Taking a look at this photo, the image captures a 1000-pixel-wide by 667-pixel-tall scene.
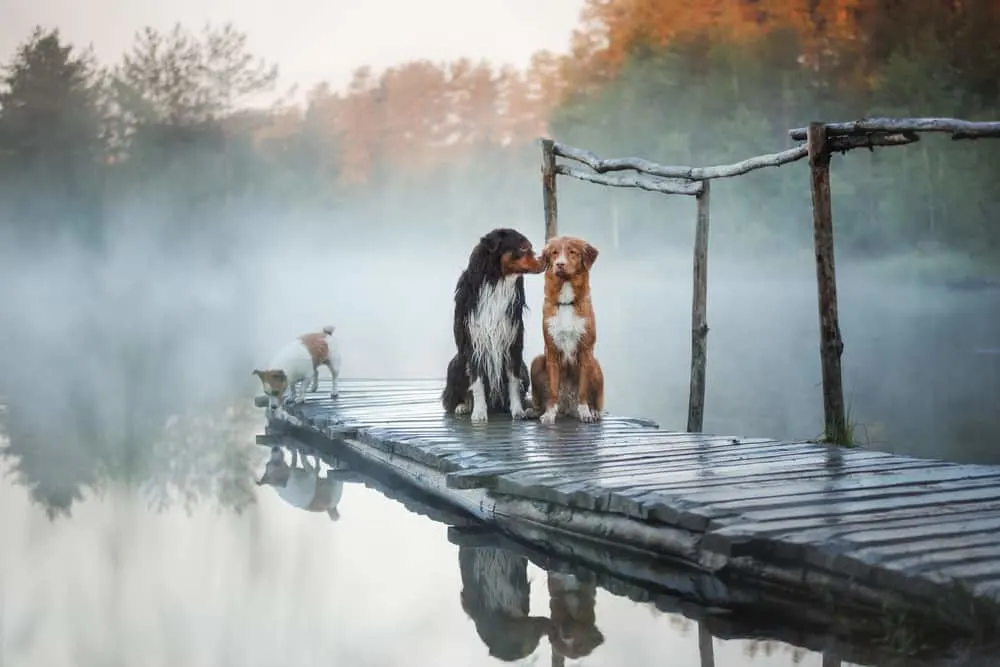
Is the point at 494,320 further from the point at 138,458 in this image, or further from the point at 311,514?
the point at 138,458

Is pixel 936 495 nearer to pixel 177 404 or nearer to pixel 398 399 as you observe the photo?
pixel 398 399

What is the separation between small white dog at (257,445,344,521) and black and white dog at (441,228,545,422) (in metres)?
0.89

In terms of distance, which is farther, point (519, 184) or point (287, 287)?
point (519, 184)

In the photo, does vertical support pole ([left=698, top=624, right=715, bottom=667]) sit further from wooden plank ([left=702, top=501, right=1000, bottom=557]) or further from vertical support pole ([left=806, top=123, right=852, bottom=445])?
vertical support pole ([left=806, top=123, right=852, bottom=445])

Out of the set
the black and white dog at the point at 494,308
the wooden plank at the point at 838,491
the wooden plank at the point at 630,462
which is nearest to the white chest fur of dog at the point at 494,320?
the black and white dog at the point at 494,308

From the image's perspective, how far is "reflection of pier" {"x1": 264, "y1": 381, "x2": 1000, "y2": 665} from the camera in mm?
3752

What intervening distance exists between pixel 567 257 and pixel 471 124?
Answer: 21.1m

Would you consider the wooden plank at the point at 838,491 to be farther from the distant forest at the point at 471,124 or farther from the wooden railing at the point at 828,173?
the distant forest at the point at 471,124

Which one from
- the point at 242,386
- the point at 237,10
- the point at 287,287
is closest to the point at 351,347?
the point at 242,386

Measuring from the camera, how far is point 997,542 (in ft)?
12.3

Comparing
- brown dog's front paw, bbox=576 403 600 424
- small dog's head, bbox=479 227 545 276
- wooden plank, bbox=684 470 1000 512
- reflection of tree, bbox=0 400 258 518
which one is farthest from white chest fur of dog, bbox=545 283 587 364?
reflection of tree, bbox=0 400 258 518

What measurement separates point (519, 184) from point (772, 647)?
75.9 feet

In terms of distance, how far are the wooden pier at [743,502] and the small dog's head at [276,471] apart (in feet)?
3.01

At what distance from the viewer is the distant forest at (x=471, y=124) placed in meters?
23.6
